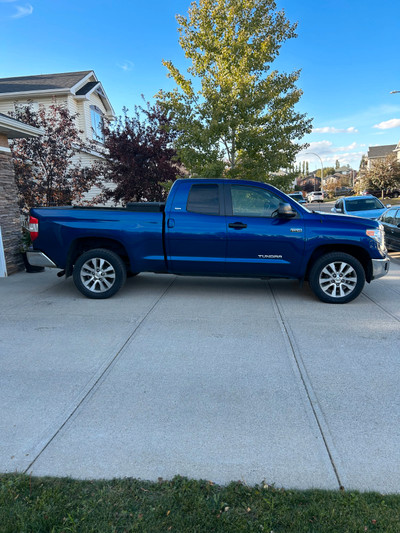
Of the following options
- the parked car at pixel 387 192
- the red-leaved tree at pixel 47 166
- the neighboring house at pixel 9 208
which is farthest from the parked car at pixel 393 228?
the parked car at pixel 387 192

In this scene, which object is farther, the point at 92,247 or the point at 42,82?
the point at 42,82

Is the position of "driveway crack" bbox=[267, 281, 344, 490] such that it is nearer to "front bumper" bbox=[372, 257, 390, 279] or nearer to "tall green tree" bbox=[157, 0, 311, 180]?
"front bumper" bbox=[372, 257, 390, 279]

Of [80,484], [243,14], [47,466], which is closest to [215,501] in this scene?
[80,484]

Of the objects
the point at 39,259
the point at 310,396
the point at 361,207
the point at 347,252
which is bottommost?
the point at 310,396

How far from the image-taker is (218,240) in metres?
6.26

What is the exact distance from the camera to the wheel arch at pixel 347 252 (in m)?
6.26

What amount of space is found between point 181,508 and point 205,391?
4.45 feet

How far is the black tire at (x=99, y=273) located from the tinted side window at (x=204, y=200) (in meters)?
1.52

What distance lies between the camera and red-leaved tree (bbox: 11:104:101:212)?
37.1 ft

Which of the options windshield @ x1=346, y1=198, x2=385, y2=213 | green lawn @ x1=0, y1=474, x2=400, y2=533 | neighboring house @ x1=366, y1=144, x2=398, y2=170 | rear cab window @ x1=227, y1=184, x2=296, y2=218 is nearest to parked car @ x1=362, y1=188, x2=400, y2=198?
neighboring house @ x1=366, y1=144, x2=398, y2=170

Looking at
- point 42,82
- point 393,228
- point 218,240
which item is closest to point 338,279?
point 218,240

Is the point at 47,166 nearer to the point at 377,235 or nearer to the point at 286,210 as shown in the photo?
the point at 286,210

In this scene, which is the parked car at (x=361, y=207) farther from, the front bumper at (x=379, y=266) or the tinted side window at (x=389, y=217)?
the front bumper at (x=379, y=266)

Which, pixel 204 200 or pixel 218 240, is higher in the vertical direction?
pixel 204 200
